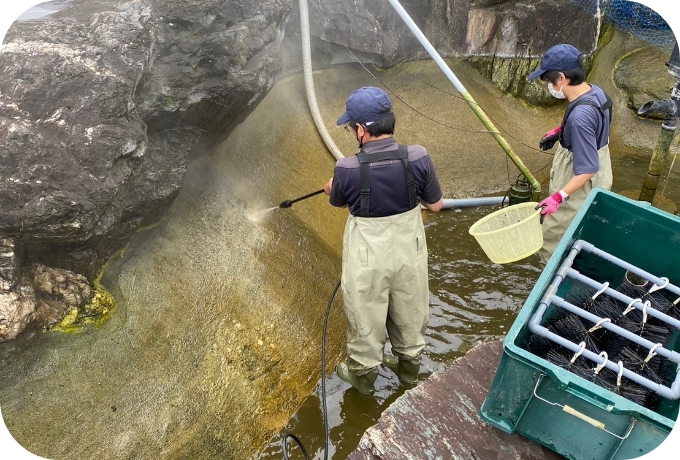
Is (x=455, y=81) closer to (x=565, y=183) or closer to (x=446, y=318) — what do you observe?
(x=565, y=183)

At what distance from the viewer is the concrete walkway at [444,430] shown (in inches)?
110

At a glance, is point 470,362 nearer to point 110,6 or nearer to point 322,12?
point 110,6

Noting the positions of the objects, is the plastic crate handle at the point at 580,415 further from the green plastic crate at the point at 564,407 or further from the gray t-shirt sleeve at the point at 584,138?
the gray t-shirt sleeve at the point at 584,138

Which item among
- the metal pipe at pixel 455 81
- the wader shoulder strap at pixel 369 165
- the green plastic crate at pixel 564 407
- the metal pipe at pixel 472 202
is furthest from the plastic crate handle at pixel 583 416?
the metal pipe at pixel 472 202

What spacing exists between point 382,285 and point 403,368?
95cm

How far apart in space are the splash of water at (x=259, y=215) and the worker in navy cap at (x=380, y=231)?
58.4 inches

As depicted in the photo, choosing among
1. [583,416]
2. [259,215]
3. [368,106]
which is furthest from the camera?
[259,215]

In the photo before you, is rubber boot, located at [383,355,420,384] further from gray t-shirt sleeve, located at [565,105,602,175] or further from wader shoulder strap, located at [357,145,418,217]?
gray t-shirt sleeve, located at [565,105,602,175]

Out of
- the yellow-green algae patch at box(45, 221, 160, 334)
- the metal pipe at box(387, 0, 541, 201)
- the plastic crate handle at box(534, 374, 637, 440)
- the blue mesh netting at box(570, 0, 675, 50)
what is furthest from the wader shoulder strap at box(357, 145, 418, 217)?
the blue mesh netting at box(570, 0, 675, 50)

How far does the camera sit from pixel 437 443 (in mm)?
2838

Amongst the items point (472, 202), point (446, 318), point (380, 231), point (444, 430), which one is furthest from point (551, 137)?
point (444, 430)

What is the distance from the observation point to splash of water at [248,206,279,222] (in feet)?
16.4

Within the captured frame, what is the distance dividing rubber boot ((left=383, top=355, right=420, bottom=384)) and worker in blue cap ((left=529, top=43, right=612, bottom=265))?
151 cm

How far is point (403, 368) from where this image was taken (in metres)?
4.25
